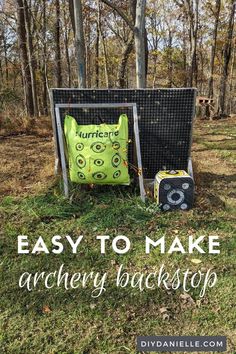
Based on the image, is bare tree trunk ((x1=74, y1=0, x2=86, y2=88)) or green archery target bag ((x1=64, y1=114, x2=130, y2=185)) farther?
bare tree trunk ((x1=74, y1=0, x2=86, y2=88))

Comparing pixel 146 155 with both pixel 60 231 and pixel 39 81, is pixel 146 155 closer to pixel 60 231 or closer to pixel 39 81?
pixel 60 231

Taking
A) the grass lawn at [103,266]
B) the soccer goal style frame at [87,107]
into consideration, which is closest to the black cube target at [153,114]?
the soccer goal style frame at [87,107]

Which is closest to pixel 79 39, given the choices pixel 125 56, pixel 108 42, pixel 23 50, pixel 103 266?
pixel 103 266

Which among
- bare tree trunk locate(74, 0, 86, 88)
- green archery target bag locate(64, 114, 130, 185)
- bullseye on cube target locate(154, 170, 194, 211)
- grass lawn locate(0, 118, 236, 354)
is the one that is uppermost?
bare tree trunk locate(74, 0, 86, 88)

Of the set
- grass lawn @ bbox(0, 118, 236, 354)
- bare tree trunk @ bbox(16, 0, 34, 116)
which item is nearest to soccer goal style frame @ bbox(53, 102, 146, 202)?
grass lawn @ bbox(0, 118, 236, 354)

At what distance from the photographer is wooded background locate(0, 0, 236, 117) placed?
19.5 feet

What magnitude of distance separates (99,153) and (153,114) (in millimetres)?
873

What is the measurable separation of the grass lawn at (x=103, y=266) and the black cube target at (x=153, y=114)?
577 mm

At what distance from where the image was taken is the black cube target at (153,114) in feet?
13.5

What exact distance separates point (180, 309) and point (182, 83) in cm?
A: 2634

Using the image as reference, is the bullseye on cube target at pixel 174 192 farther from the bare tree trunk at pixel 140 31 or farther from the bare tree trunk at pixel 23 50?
the bare tree trunk at pixel 23 50

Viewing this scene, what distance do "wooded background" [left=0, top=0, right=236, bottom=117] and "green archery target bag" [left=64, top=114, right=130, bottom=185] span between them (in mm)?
1427

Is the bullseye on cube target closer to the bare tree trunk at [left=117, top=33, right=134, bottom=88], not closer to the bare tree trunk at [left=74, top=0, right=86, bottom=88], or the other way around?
the bare tree trunk at [left=74, top=0, right=86, bottom=88]

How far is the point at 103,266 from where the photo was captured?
296cm
